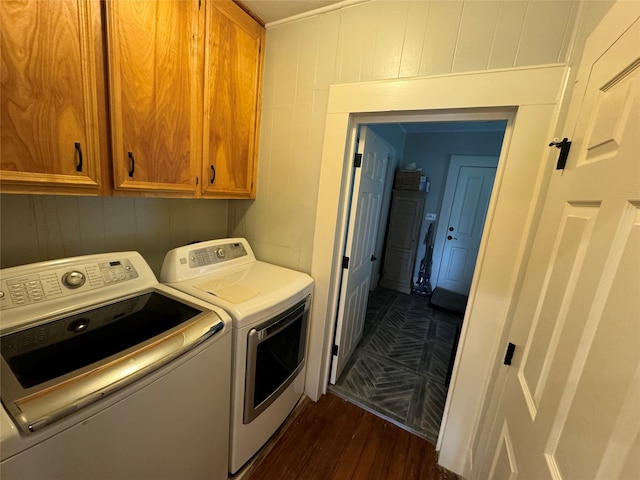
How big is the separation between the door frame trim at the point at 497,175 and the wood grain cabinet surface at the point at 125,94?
2.11 ft

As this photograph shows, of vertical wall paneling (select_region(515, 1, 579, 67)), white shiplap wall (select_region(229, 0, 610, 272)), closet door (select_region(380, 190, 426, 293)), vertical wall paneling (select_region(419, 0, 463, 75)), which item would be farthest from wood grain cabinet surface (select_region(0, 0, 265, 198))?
closet door (select_region(380, 190, 426, 293))

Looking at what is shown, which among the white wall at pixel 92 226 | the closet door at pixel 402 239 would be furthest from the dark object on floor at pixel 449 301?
the white wall at pixel 92 226

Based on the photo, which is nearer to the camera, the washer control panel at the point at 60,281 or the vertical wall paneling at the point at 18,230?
the washer control panel at the point at 60,281

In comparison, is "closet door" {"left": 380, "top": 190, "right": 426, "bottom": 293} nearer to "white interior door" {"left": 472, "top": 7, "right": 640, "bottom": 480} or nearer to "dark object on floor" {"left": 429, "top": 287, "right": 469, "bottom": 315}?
"dark object on floor" {"left": 429, "top": 287, "right": 469, "bottom": 315}

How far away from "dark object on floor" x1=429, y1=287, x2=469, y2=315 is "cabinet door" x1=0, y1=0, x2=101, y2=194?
374cm

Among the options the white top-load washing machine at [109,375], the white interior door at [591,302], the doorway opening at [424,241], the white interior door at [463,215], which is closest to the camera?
the white interior door at [591,302]

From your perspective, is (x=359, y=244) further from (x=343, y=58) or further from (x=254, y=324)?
(x=343, y=58)

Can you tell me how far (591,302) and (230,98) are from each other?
174 cm

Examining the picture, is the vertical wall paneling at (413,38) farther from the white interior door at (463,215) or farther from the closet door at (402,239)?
the white interior door at (463,215)

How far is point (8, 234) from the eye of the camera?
1.05 metres

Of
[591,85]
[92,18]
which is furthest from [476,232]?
[92,18]

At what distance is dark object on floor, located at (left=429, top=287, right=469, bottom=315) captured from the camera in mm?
3352

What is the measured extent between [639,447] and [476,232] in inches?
150

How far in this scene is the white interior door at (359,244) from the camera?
5.59 feet
